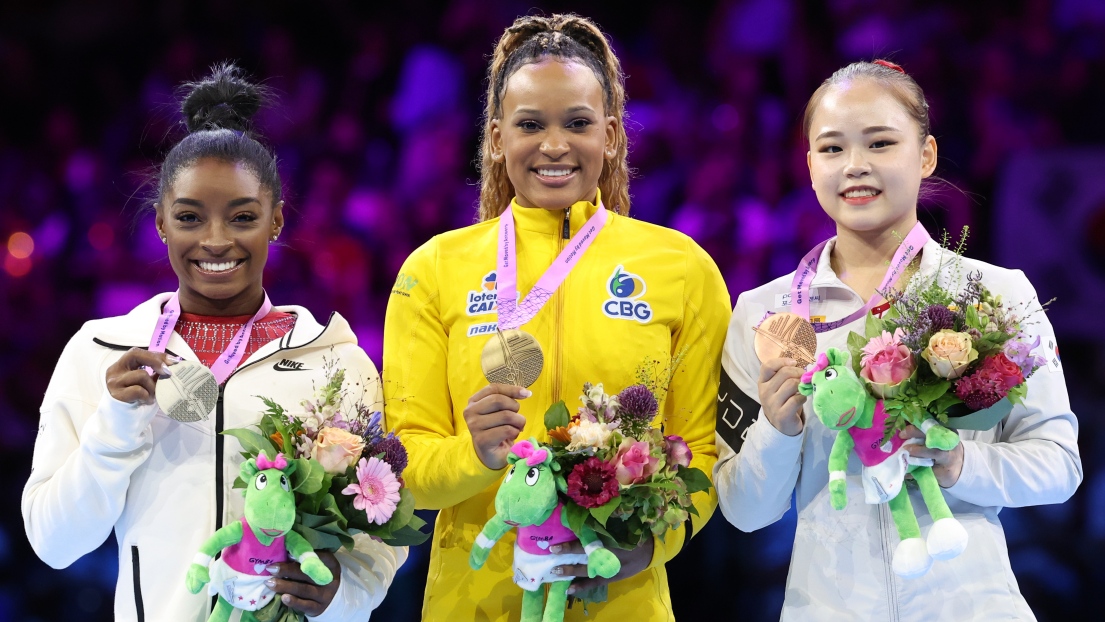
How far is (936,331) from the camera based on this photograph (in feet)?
7.07

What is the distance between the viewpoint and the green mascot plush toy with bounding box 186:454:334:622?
2146 millimetres

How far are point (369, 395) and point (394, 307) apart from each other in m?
0.22

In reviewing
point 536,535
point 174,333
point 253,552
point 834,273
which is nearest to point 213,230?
point 174,333

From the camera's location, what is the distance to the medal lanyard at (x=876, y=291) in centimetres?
251

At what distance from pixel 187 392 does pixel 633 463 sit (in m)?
0.94

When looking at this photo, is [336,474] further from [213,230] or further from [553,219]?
[553,219]

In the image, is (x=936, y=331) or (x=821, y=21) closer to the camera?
(x=936, y=331)

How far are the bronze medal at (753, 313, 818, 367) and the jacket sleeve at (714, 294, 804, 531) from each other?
5.3 inches

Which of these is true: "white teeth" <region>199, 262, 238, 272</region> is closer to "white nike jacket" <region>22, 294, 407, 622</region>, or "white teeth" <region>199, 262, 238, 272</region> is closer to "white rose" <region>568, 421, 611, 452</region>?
"white nike jacket" <region>22, 294, 407, 622</region>

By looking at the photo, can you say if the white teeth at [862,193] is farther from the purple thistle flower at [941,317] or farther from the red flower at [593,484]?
the red flower at [593,484]

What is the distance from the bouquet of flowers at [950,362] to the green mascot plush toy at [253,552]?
115 cm

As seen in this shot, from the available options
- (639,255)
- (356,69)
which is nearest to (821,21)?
(356,69)

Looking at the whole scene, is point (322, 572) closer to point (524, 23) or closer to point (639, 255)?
point (639, 255)

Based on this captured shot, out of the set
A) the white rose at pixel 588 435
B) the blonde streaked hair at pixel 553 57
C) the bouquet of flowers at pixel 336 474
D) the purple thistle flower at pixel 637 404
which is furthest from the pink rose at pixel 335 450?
the blonde streaked hair at pixel 553 57
